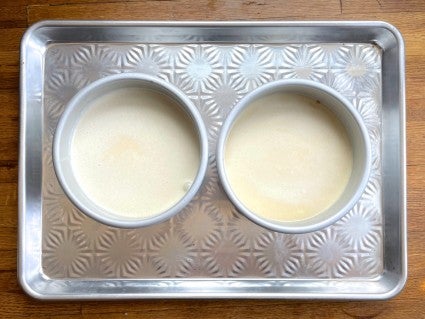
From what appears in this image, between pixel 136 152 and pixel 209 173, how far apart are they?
0.11m

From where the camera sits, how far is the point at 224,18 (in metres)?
0.83

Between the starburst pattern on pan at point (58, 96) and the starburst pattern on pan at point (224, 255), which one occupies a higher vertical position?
the starburst pattern on pan at point (58, 96)

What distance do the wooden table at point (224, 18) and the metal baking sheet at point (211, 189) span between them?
0.03 metres

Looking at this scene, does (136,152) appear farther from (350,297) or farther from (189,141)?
(350,297)

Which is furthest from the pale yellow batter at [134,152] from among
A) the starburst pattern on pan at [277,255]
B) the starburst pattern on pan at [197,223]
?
the starburst pattern on pan at [277,255]

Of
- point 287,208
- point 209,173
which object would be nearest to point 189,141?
point 209,173

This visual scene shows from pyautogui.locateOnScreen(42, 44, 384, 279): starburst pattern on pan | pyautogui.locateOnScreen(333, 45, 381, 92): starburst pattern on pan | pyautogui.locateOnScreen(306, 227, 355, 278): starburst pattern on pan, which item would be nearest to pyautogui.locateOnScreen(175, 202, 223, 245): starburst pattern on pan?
pyautogui.locateOnScreen(42, 44, 384, 279): starburst pattern on pan

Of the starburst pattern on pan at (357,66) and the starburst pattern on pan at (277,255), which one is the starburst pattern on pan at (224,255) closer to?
the starburst pattern on pan at (277,255)

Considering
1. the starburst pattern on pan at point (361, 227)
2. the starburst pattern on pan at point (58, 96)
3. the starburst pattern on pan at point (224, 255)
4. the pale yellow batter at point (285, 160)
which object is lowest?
the starburst pattern on pan at point (224, 255)

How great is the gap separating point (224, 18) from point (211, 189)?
0.24 meters

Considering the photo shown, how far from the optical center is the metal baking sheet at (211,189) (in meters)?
0.82

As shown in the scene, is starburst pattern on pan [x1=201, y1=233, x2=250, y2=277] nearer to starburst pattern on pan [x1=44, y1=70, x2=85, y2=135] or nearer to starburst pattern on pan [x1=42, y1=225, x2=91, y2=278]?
starburst pattern on pan [x1=42, y1=225, x2=91, y2=278]

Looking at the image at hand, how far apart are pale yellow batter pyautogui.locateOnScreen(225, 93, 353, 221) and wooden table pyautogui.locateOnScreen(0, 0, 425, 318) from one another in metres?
0.11

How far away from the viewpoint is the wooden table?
2.73ft
